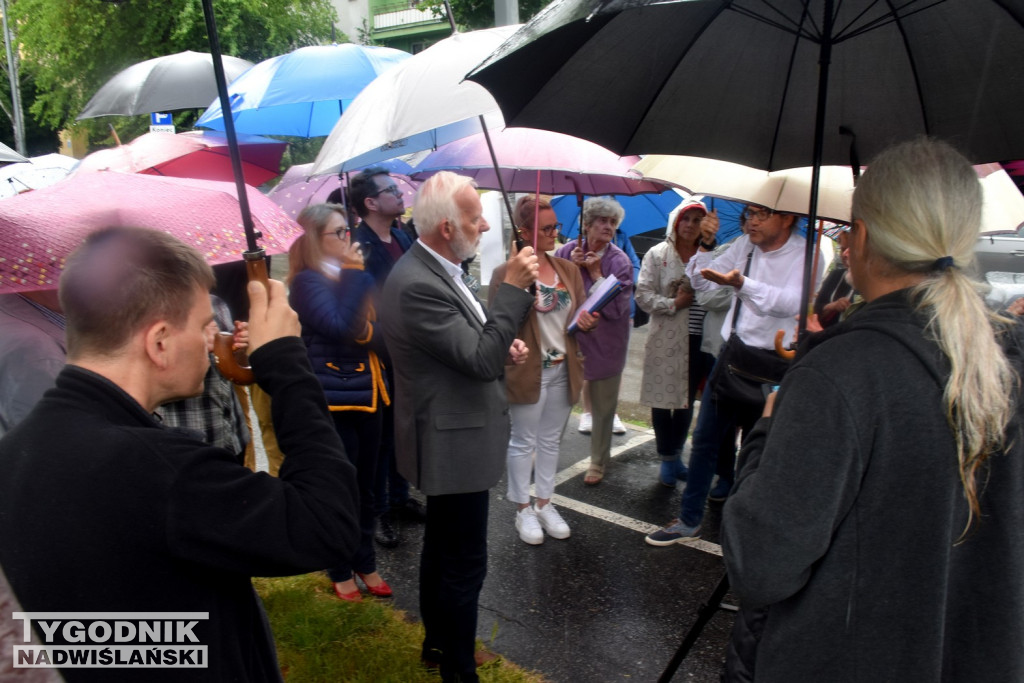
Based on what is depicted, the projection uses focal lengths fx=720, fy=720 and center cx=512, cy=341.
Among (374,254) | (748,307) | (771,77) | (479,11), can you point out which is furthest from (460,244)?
(479,11)

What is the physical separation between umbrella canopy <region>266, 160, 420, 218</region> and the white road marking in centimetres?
236

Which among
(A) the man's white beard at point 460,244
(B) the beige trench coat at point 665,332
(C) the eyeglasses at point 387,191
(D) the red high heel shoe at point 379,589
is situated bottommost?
(D) the red high heel shoe at point 379,589

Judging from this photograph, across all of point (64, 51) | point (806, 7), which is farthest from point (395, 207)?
point (64, 51)

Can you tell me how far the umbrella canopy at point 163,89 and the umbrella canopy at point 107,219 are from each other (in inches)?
204

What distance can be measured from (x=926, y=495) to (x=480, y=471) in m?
1.62

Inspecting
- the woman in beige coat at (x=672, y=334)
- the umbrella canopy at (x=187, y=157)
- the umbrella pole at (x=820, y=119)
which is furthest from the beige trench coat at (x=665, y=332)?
the umbrella canopy at (x=187, y=157)

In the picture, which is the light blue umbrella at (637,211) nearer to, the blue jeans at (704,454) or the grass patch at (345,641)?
the blue jeans at (704,454)

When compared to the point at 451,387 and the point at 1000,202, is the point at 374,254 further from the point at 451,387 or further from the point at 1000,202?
the point at 1000,202

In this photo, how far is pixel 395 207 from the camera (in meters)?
4.15

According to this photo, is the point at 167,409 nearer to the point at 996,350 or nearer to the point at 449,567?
the point at 449,567

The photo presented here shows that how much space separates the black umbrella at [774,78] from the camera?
1978mm

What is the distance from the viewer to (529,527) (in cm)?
405

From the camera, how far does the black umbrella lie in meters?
1.98

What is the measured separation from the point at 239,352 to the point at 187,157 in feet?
11.4
